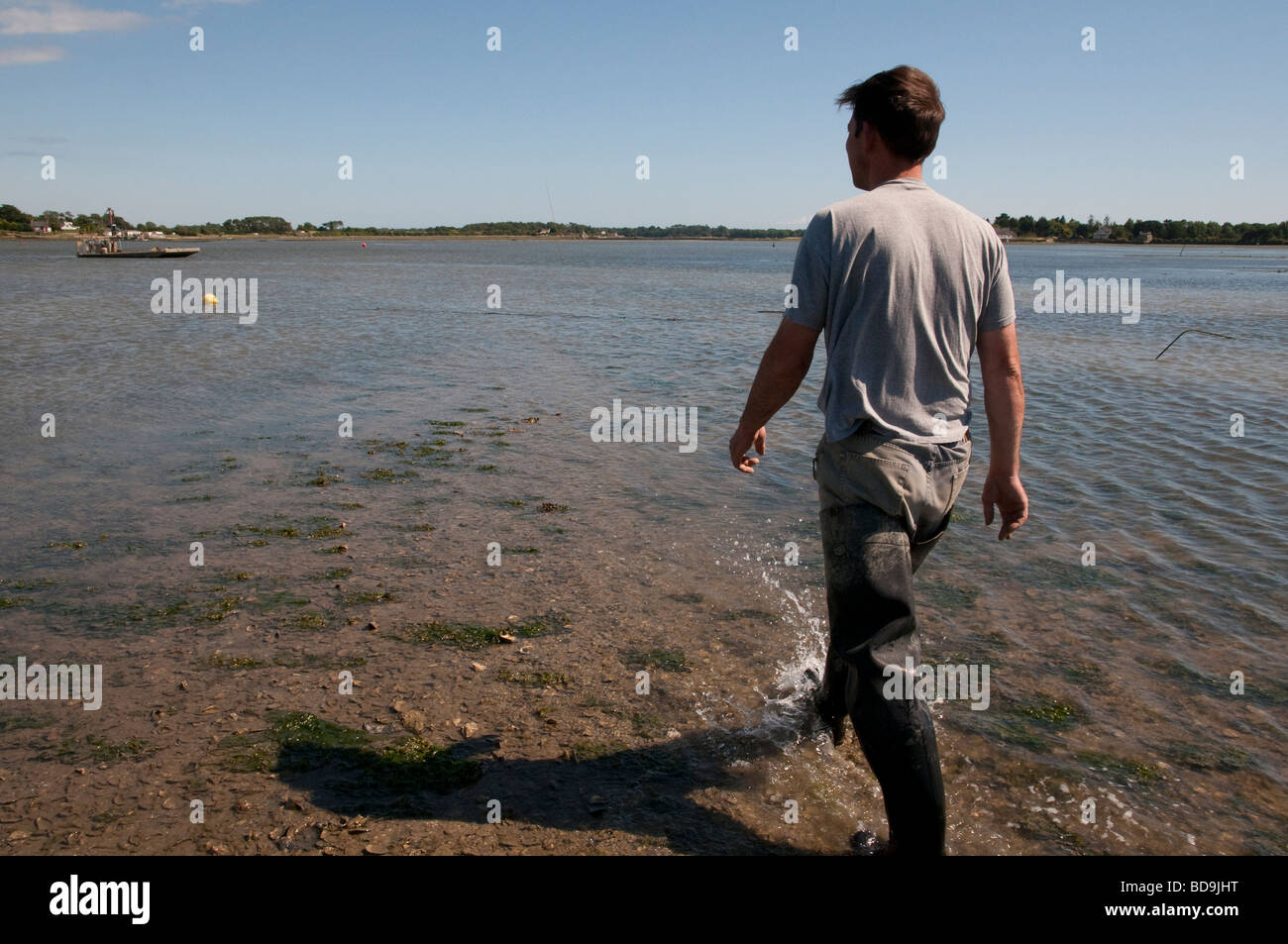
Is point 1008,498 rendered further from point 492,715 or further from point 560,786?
point 492,715

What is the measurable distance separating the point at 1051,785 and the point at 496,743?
2.89 metres

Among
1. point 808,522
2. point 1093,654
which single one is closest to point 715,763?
point 1093,654

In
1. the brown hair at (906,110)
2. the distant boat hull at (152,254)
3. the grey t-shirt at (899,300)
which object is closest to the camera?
the grey t-shirt at (899,300)

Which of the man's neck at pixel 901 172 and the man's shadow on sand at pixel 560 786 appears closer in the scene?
the man's neck at pixel 901 172

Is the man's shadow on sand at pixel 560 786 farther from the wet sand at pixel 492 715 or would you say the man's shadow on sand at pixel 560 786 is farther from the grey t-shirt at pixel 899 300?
the grey t-shirt at pixel 899 300

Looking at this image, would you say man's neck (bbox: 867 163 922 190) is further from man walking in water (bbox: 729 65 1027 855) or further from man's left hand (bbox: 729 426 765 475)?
man's left hand (bbox: 729 426 765 475)

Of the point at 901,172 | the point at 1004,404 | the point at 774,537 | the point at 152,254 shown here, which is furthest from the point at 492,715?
the point at 152,254

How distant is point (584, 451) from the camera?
440 inches

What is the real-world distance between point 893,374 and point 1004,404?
1.96ft

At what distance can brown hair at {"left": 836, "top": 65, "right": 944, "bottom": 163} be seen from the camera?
10.8 ft

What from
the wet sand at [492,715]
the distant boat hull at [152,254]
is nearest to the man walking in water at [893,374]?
the wet sand at [492,715]

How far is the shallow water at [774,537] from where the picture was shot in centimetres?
441

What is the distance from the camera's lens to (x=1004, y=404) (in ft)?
→ 11.4
